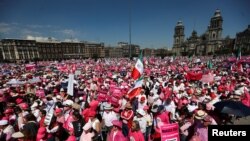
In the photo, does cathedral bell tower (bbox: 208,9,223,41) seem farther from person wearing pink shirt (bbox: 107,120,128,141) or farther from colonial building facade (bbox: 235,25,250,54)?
person wearing pink shirt (bbox: 107,120,128,141)

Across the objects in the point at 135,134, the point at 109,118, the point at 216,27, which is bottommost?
the point at 109,118

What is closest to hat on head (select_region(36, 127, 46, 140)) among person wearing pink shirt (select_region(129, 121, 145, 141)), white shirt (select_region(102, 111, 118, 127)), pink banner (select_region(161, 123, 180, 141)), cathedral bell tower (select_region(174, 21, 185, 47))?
white shirt (select_region(102, 111, 118, 127))

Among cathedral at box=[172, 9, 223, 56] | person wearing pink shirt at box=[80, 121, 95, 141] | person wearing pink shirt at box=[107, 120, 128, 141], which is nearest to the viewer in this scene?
person wearing pink shirt at box=[107, 120, 128, 141]

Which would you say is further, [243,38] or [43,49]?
[43,49]

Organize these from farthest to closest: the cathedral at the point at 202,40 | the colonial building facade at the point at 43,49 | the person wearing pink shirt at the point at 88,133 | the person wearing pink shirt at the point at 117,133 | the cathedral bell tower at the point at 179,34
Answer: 1. the cathedral bell tower at the point at 179,34
2. the cathedral at the point at 202,40
3. the colonial building facade at the point at 43,49
4. the person wearing pink shirt at the point at 88,133
5. the person wearing pink shirt at the point at 117,133

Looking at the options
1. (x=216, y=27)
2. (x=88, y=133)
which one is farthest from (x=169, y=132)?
(x=216, y=27)

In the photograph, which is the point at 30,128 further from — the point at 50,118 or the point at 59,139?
the point at 59,139

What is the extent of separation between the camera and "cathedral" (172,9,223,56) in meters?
120

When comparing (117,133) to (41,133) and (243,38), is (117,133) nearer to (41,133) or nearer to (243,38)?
(41,133)

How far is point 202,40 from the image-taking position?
13812 cm

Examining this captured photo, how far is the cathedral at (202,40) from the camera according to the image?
4734 inches

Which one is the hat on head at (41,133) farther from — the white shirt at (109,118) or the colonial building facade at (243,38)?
the colonial building facade at (243,38)

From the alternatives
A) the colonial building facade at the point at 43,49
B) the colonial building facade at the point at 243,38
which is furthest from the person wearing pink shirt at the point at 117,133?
the colonial building facade at the point at 243,38

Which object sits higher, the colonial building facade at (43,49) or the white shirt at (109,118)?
the colonial building facade at (43,49)
